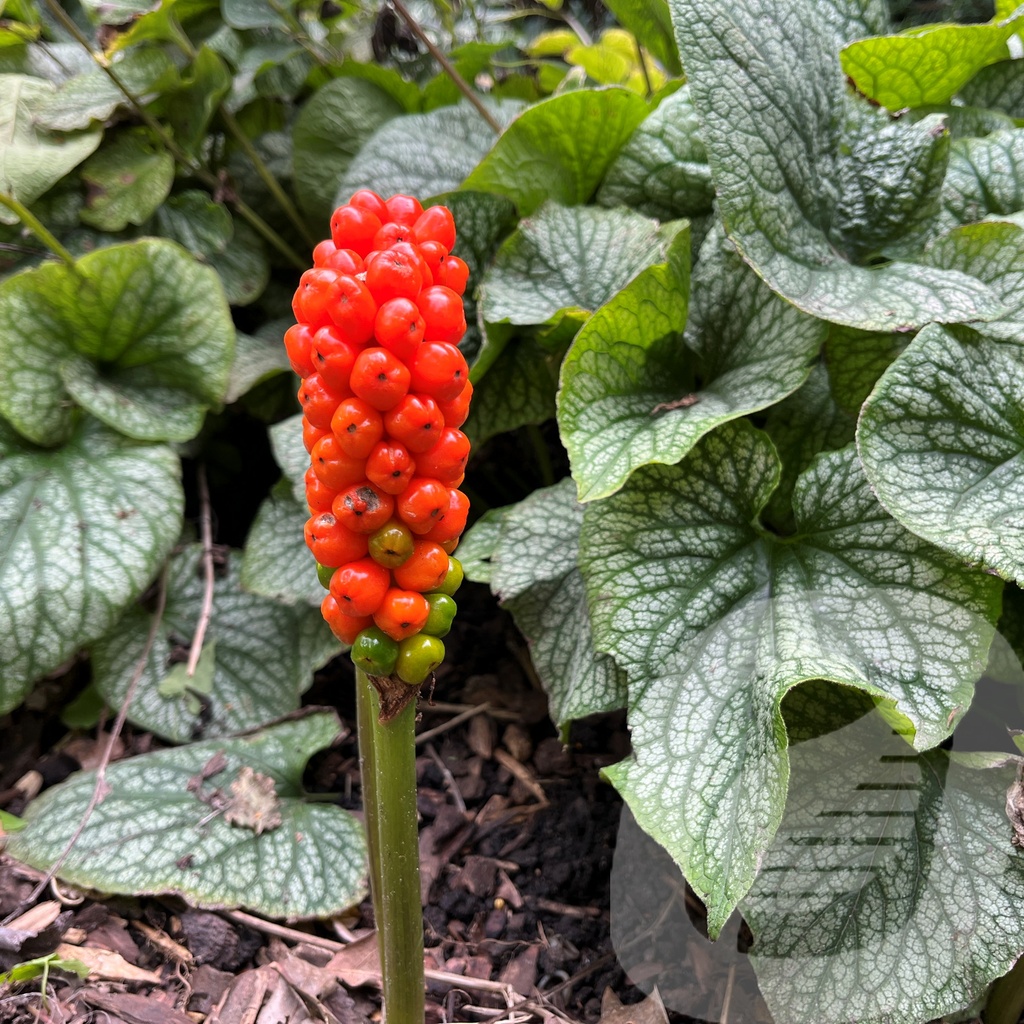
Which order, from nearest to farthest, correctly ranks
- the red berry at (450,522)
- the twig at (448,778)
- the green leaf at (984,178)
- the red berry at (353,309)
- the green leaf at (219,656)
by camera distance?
the red berry at (353,309) → the red berry at (450,522) → the green leaf at (984,178) → the twig at (448,778) → the green leaf at (219,656)

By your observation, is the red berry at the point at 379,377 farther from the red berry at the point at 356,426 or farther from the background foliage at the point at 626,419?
the background foliage at the point at 626,419

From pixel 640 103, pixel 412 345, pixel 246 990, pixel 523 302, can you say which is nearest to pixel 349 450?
pixel 412 345

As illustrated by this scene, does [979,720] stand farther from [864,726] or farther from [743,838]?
[743,838]

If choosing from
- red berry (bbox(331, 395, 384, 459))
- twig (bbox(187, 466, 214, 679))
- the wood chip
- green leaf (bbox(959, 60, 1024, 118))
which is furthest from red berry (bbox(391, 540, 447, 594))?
green leaf (bbox(959, 60, 1024, 118))

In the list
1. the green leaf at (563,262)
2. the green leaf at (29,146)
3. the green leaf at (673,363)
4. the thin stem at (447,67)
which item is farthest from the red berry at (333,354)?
the green leaf at (29,146)

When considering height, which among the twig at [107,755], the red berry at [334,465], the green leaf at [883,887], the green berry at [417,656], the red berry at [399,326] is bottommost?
the green leaf at [883,887]

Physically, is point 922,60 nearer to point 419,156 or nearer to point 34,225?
point 419,156
